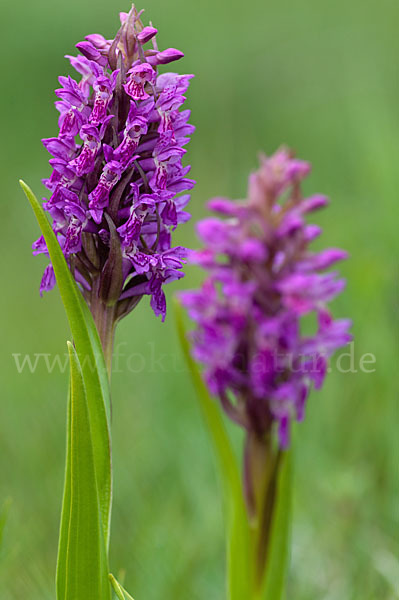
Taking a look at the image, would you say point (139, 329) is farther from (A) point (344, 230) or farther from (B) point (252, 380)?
(B) point (252, 380)

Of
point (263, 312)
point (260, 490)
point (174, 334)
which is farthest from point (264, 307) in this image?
point (174, 334)

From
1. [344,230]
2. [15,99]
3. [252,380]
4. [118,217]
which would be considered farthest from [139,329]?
[15,99]

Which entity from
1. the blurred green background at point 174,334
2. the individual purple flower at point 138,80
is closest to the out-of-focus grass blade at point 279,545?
the blurred green background at point 174,334

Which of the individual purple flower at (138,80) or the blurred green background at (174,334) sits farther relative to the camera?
the blurred green background at (174,334)

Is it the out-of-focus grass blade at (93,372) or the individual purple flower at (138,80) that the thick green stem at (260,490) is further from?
the individual purple flower at (138,80)

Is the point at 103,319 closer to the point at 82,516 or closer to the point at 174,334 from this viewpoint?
the point at 82,516
